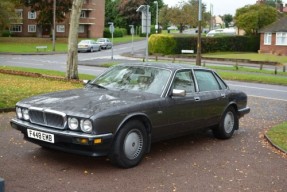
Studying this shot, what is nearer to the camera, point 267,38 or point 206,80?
point 206,80

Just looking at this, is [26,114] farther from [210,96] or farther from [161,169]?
[210,96]

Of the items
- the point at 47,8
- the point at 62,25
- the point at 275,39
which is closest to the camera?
the point at 275,39

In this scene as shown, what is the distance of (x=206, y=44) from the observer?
175 ft

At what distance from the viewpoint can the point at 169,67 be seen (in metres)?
7.51

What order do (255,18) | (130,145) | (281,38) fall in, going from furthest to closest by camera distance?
(255,18) → (281,38) → (130,145)

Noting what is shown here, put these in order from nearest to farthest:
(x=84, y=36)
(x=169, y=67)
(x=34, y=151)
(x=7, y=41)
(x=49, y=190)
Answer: (x=49, y=190) < (x=34, y=151) < (x=169, y=67) < (x=7, y=41) < (x=84, y=36)

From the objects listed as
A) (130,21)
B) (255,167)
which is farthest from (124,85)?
(130,21)

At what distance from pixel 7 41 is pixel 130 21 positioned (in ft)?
119

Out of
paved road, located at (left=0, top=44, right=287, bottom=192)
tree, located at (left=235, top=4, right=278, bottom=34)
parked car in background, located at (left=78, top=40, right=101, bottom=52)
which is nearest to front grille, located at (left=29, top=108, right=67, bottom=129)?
paved road, located at (left=0, top=44, right=287, bottom=192)

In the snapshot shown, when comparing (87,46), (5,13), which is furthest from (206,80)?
(5,13)

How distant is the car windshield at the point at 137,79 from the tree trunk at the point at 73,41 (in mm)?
10869

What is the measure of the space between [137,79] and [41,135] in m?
1.95

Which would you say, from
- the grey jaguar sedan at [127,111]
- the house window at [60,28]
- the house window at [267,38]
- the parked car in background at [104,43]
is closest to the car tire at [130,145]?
the grey jaguar sedan at [127,111]

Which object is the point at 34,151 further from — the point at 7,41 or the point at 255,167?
the point at 7,41
